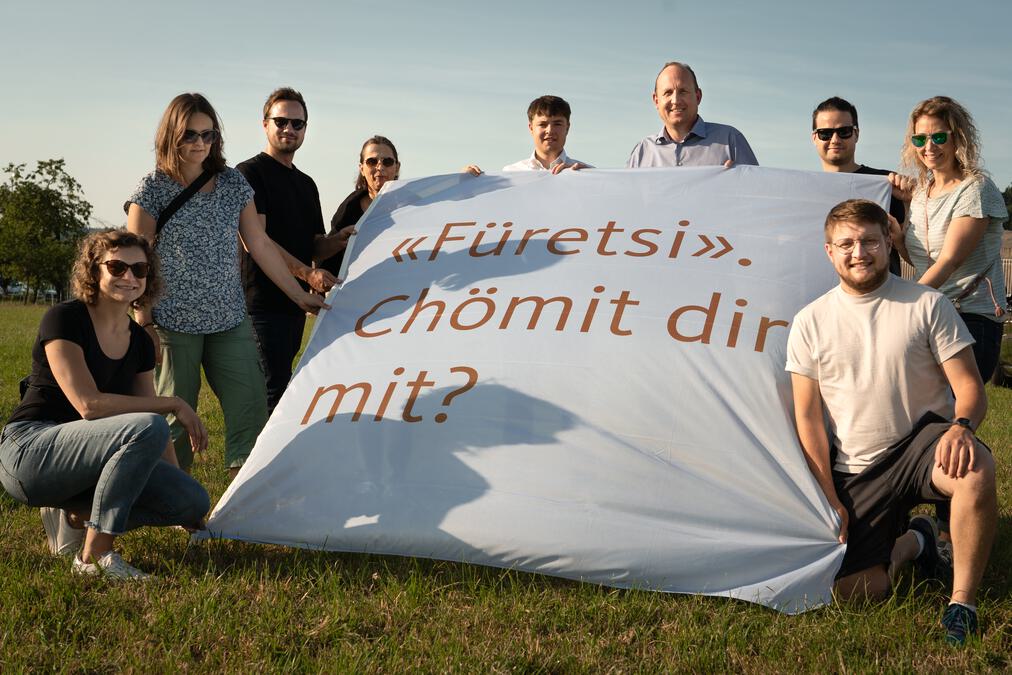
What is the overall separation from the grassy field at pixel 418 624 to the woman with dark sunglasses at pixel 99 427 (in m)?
0.17

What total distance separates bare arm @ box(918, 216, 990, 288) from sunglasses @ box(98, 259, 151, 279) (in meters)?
2.91

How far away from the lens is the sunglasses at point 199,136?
4.03 meters

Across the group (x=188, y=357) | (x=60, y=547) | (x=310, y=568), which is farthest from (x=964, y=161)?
(x=60, y=547)

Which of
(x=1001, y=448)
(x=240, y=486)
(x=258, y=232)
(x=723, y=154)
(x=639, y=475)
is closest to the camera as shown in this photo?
(x=639, y=475)

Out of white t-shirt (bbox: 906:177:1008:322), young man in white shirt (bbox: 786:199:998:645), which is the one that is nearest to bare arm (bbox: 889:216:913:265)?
white t-shirt (bbox: 906:177:1008:322)

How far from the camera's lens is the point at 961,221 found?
372cm

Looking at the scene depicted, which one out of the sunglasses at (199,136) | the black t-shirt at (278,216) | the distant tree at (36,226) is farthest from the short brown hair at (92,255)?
the distant tree at (36,226)

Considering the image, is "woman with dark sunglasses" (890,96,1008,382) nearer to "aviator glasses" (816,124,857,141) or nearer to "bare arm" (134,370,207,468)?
"aviator glasses" (816,124,857,141)

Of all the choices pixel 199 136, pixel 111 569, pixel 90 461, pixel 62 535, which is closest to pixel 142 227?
pixel 199 136

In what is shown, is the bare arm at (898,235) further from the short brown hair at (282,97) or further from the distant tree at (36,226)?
the distant tree at (36,226)

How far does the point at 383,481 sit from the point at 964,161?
8.28ft

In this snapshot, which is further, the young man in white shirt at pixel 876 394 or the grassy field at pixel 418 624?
the young man in white shirt at pixel 876 394

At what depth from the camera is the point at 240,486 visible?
11.9ft

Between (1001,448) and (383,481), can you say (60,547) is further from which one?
(1001,448)
